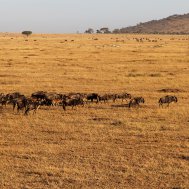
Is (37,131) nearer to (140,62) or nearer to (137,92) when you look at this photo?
(137,92)

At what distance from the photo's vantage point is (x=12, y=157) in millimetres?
12711

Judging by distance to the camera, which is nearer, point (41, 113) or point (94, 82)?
point (41, 113)

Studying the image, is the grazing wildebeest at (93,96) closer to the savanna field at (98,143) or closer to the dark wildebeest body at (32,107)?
the savanna field at (98,143)

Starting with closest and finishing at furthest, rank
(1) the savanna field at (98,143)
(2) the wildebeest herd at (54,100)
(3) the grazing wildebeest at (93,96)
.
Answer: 1. (1) the savanna field at (98,143)
2. (2) the wildebeest herd at (54,100)
3. (3) the grazing wildebeest at (93,96)

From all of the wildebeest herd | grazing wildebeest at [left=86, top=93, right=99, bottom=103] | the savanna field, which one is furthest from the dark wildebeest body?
grazing wildebeest at [left=86, top=93, right=99, bottom=103]

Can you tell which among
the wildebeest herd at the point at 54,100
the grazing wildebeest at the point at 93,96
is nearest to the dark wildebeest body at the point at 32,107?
the wildebeest herd at the point at 54,100

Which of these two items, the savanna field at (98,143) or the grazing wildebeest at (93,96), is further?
the grazing wildebeest at (93,96)

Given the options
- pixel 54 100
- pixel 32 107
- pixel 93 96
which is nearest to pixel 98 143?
pixel 32 107

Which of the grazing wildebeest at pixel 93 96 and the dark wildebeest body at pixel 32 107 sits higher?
the grazing wildebeest at pixel 93 96

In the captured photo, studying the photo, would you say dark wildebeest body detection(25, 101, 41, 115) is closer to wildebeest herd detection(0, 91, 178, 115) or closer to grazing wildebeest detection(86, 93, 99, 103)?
wildebeest herd detection(0, 91, 178, 115)

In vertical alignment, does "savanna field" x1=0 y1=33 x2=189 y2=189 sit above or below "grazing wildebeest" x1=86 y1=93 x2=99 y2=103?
below

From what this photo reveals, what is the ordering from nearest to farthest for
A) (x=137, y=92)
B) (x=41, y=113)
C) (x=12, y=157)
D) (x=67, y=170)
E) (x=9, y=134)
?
(x=67, y=170), (x=12, y=157), (x=9, y=134), (x=41, y=113), (x=137, y=92)

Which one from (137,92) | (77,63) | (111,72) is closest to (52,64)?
(77,63)

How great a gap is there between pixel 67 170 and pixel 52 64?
28.9 m
